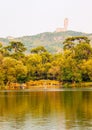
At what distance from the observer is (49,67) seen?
126 metres

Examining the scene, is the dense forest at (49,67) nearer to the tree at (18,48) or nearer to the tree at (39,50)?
the tree at (18,48)

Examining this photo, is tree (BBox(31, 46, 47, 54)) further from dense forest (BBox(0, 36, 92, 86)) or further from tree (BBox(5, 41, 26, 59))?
dense forest (BBox(0, 36, 92, 86))

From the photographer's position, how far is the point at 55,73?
120 metres

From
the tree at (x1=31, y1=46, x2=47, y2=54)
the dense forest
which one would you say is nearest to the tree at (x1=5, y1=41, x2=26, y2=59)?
the dense forest

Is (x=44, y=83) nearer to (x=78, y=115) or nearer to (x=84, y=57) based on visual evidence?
(x=84, y=57)

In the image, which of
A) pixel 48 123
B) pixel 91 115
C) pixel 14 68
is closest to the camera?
pixel 48 123

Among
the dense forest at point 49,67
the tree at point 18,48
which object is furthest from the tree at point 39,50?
the dense forest at point 49,67

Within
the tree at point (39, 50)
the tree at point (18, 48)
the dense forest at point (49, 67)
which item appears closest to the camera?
the dense forest at point (49, 67)

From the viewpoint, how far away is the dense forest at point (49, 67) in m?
110

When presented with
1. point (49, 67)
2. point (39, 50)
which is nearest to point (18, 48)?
point (39, 50)

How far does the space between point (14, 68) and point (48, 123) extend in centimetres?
7923

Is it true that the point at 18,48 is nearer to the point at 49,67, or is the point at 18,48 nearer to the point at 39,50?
the point at 39,50

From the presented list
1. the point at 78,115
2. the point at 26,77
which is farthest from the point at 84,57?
the point at 78,115

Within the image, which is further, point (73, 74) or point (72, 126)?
point (73, 74)
